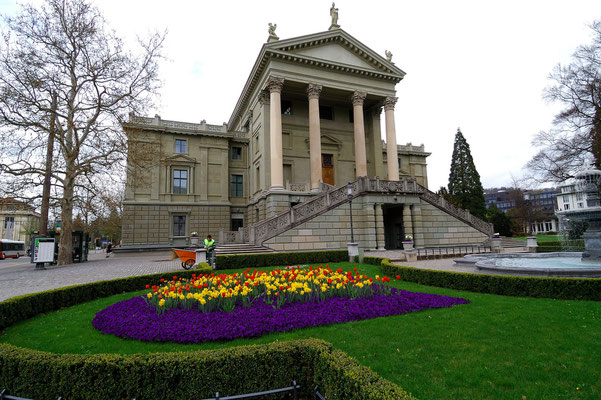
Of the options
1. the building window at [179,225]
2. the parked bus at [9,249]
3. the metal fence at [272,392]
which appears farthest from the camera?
the parked bus at [9,249]

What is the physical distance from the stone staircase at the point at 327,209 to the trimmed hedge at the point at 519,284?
11.5 m

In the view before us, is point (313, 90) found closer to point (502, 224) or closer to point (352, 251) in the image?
point (352, 251)

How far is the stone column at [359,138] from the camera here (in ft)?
100

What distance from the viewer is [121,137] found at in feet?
74.8

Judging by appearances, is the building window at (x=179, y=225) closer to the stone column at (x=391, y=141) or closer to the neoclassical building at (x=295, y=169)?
the neoclassical building at (x=295, y=169)

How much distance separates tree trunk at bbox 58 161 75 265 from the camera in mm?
22328

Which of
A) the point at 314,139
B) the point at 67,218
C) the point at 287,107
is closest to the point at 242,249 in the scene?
the point at 67,218

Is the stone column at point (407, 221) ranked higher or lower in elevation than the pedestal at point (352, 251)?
higher

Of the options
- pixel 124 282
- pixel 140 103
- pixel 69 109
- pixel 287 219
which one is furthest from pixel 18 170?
pixel 287 219

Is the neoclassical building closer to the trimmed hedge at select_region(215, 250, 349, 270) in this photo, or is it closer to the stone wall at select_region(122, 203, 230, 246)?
the stone wall at select_region(122, 203, 230, 246)

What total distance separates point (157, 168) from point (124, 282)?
25.1 metres

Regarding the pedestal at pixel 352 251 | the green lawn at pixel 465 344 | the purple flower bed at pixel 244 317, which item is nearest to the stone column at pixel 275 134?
the pedestal at pixel 352 251

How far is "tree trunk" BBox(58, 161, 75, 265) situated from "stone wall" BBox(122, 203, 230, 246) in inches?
335

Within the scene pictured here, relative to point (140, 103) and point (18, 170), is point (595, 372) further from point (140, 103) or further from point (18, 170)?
point (18, 170)
